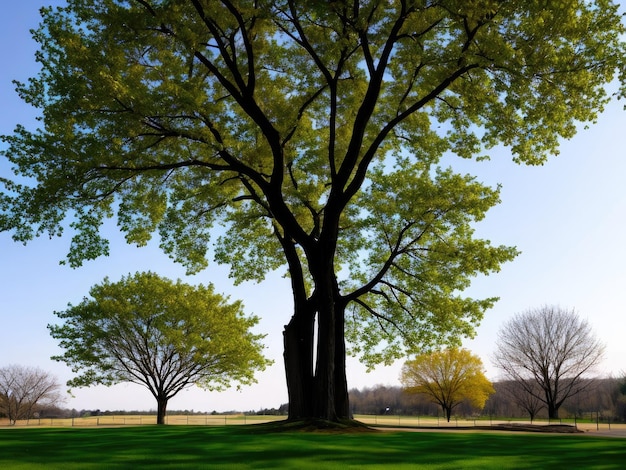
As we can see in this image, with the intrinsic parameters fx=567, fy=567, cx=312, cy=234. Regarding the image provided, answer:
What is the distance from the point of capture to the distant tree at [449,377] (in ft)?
200

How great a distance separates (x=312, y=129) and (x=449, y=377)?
4721 centimetres

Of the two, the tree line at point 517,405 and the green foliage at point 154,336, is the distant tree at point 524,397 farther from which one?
the green foliage at point 154,336

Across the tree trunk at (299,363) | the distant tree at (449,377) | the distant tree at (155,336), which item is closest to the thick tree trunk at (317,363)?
the tree trunk at (299,363)

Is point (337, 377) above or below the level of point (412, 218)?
below

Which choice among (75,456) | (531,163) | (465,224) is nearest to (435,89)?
(531,163)

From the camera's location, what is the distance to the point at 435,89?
18094 millimetres

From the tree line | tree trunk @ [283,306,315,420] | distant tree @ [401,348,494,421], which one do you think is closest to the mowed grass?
tree trunk @ [283,306,315,420]

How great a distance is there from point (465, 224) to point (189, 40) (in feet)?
39.9

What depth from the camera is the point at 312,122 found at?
896 inches

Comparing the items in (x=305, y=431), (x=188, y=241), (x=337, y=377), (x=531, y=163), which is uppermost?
(x=531, y=163)

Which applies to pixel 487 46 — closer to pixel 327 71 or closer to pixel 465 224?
pixel 327 71

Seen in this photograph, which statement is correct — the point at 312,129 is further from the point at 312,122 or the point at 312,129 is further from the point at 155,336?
the point at 155,336

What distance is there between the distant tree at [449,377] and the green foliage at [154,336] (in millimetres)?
26213

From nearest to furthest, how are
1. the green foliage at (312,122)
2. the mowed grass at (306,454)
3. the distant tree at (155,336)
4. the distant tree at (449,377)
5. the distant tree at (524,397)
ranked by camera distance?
the mowed grass at (306,454)
the green foliage at (312,122)
the distant tree at (155,336)
the distant tree at (449,377)
the distant tree at (524,397)
